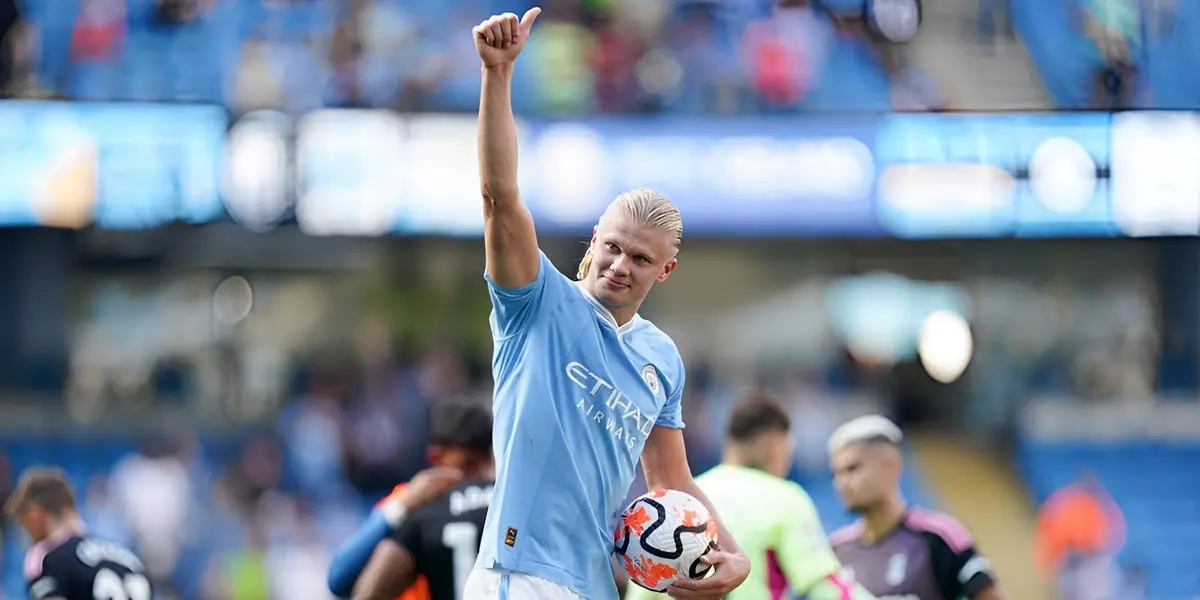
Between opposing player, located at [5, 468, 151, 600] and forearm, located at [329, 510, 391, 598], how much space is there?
1181mm

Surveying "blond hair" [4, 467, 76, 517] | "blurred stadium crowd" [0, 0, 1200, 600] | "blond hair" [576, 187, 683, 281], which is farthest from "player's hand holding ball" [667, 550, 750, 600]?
"blurred stadium crowd" [0, 0, 1200, 600]

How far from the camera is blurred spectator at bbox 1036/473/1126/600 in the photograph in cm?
1493

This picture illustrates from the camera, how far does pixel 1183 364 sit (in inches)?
718

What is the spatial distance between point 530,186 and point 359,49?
259 centimetres

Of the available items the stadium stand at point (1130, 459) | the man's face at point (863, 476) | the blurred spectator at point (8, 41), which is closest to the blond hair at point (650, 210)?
the man's face at point (863, 476)

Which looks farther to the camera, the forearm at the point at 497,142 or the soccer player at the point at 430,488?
the soccer player at the point at 430,488

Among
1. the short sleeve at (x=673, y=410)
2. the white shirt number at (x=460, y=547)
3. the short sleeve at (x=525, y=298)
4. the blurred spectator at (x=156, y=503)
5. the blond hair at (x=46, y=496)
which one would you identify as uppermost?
the short sleeve at (x=525, y=298)

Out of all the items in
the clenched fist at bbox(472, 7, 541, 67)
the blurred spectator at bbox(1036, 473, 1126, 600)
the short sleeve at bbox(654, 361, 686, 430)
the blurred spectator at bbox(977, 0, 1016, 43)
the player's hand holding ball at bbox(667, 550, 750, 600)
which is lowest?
the blurred spectator at bbox(1036, 473, 1126, 600)

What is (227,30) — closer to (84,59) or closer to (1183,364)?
(84,59)

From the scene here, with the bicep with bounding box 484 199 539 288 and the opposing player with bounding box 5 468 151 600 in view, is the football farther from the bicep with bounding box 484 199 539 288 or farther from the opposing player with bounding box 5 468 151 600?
the opposing player with bounding box 5 468 151 600

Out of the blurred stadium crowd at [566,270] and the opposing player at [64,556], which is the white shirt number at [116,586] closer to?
the opposing player at [64,556]

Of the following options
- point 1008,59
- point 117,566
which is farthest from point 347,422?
point 117,566

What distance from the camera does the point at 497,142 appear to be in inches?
131

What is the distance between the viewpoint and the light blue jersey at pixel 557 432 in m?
3.54
